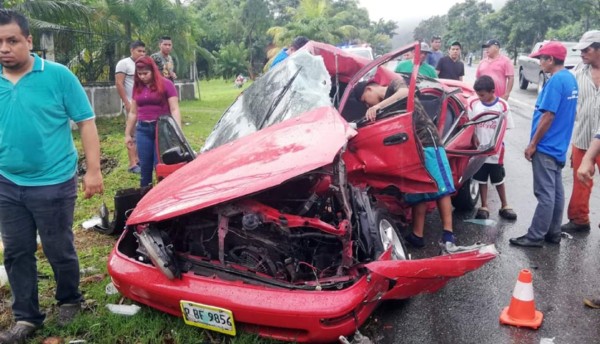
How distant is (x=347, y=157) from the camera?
4105 mm

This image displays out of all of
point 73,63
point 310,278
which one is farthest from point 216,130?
point 73,63

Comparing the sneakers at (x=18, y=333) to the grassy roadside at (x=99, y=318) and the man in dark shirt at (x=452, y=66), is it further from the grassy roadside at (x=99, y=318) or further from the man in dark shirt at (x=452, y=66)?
the man in dark shirt at (x=452, y=66)

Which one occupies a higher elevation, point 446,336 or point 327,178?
point 327,178

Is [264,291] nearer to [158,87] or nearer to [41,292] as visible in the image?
[41,292]

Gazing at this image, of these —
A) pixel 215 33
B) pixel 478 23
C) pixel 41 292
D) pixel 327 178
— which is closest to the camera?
→ pixel 327 178

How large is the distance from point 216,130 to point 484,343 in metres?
2.88

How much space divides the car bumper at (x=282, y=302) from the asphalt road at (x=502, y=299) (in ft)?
1.62

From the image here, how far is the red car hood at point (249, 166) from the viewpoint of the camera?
289 centimetres

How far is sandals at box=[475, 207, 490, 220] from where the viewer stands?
17.9 feet

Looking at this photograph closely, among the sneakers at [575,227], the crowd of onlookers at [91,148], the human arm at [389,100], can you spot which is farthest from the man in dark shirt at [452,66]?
the human arm at [389,100]

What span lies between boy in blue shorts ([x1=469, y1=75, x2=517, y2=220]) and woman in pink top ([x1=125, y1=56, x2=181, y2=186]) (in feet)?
10.2

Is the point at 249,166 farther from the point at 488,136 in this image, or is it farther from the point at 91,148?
the point at 488,136

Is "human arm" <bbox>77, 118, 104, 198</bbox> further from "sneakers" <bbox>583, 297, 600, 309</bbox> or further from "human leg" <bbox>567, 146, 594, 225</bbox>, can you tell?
"human leg" <bbox>567, 146, 594, 225</bbox>

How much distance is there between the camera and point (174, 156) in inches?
161
